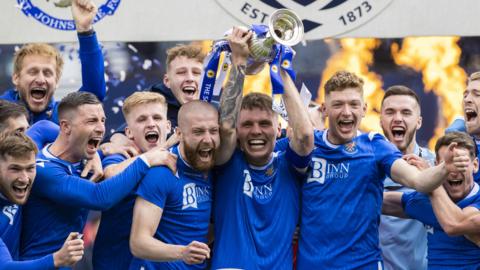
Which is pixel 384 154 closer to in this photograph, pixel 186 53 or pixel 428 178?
pixel 428 178

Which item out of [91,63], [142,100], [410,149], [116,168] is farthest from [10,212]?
[410,149]

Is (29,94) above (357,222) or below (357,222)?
above

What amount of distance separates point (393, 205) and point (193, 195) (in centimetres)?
142

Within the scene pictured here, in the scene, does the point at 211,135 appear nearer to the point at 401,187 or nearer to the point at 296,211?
the point at 296,211

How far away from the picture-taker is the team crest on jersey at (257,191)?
7.14 metres

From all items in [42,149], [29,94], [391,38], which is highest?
[391,38]

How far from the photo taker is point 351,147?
727 centimetres

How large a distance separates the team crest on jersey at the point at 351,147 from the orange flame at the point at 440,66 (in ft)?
8.04

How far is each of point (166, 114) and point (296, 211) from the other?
1.28 metres

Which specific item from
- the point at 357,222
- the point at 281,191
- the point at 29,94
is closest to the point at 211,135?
the point at 281,191

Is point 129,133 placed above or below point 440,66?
below

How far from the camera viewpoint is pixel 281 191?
7.20 meters

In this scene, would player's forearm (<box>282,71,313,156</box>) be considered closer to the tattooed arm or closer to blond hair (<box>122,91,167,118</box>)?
the tattooed arm

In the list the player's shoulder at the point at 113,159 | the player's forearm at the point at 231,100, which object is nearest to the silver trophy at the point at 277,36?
the player's forearm at the point at 231,100
